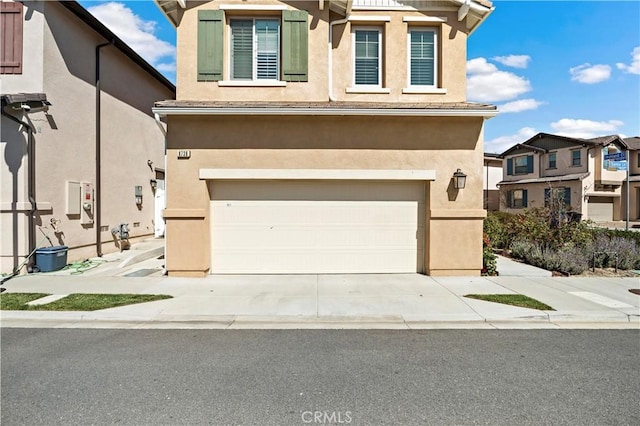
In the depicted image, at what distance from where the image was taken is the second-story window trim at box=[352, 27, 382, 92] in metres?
9.05

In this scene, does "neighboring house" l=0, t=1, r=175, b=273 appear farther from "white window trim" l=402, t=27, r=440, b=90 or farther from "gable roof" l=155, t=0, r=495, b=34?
"white window trim" l=402, t=27, r=440, b=90

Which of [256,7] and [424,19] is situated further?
[424,19]

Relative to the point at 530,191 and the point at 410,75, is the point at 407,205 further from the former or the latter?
the point at 530,191

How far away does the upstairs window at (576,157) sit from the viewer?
28.8 m

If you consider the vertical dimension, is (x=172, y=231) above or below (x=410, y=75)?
below

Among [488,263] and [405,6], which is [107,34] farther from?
[488,263]

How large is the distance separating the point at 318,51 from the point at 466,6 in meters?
3.84

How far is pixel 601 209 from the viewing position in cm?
2953

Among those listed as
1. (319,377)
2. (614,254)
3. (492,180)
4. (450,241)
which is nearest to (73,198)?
(319,377)

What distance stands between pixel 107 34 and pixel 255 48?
5670mm

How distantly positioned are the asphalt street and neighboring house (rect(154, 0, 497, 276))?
12.2 feet

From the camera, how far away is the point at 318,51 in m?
8.70

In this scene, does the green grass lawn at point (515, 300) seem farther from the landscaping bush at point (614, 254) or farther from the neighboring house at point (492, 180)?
the neighboring house at point (492, 180)

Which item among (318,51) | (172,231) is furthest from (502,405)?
(318,51)
